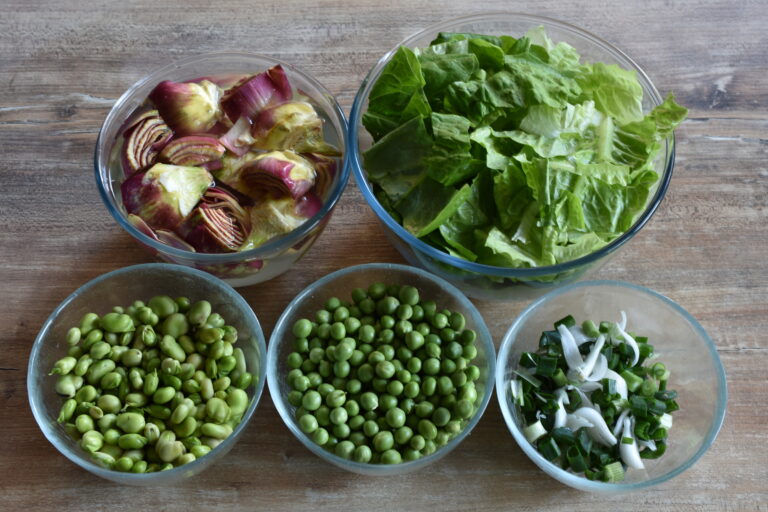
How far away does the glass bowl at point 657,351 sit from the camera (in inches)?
57.9

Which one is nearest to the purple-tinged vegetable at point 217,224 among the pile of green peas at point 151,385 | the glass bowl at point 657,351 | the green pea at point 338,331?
the pile of green peas at point 151,385

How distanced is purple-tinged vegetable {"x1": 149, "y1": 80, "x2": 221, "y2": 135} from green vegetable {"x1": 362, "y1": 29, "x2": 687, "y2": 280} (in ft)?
1.07

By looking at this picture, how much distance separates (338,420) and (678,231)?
2.84 feet

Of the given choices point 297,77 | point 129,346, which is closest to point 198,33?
point 297,77

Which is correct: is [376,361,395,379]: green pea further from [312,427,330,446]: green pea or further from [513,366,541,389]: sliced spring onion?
[513,366,541,389]: sliced spring onion

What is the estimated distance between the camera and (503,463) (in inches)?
59.3

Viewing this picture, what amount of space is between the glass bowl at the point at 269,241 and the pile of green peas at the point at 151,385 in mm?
116

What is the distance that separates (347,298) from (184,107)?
0.51m

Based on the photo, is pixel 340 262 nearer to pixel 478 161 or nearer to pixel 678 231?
pixel 478 161

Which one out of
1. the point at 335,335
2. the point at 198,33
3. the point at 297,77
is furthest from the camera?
the point at 198,33

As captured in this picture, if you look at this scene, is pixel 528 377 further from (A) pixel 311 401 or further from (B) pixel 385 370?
(A) pixel 311 401

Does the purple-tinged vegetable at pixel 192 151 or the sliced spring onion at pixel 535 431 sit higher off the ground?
the purple-tinged vegetable at pixel 192 151

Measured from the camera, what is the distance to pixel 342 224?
1.70 metres

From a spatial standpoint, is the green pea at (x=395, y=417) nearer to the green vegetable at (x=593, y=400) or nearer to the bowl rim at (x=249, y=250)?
the green vegetable at (x=593, y=400)
